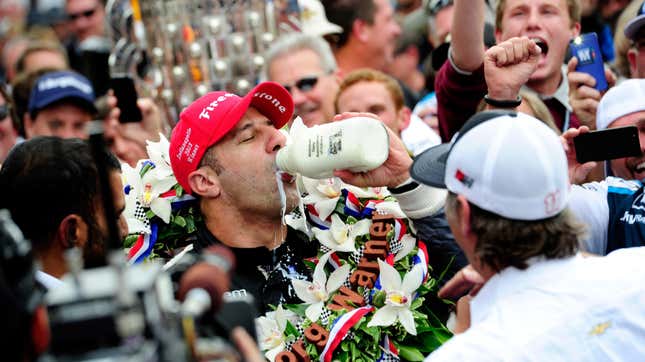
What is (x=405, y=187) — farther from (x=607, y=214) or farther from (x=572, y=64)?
(x=572, y=64)

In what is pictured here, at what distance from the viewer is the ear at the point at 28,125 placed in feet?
17.8

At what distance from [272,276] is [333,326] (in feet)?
1.17

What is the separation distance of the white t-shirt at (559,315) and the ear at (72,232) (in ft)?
4.45

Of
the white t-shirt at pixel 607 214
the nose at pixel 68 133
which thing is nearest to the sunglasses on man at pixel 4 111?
the nose at pixel 68 133

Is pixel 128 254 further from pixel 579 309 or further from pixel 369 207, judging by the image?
pixel 579 309

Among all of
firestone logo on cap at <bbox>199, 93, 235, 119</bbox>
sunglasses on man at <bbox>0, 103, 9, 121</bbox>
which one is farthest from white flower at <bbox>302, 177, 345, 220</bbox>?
sunglasses on man at <bbox>0, 103, 9, 121</bbox>

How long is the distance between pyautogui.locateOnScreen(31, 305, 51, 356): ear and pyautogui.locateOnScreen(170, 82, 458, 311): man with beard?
1.90 m

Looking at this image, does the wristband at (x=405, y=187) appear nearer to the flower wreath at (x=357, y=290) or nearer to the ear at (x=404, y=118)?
the flower wreath at (x=357, y=290)

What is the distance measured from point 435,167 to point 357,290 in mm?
988

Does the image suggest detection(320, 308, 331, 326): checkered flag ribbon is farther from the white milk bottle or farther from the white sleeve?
the white sleeve

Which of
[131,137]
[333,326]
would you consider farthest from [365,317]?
[131,137]

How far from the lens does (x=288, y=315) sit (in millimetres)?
3699

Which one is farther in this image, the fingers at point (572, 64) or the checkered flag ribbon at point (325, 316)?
the fingers at point (572, 64)

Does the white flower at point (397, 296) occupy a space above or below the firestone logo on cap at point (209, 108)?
below
